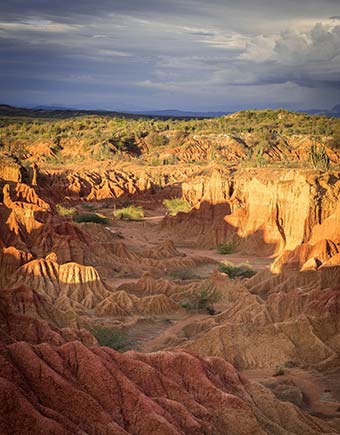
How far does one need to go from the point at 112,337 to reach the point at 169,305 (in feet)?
18.5

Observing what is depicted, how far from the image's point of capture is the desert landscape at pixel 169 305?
15.8 m

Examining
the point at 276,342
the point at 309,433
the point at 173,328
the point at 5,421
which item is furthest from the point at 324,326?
the point at 5,421

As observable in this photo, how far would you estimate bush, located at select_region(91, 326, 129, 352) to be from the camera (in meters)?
28.0

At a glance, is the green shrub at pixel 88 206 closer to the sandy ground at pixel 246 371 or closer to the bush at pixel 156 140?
the sandy ground at pixel 246 371

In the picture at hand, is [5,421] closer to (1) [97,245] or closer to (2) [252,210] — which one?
(1) [97,245]

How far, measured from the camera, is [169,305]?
34250 mm

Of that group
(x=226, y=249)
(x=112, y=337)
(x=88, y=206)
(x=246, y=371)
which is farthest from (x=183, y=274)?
(x=88, y=206)

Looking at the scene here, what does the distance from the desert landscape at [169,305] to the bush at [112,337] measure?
0.09 metres

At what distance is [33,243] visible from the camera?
42562mm

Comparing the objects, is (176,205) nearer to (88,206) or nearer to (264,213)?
(88,206)

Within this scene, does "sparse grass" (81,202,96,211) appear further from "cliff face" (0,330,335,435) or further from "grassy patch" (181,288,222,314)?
"cliff face" (0,330,335,435)

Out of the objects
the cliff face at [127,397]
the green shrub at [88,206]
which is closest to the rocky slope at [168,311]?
the cliff face at [127,397]

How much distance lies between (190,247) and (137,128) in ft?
249

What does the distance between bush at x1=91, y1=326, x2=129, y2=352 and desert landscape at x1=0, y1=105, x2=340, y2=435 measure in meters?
0.09
